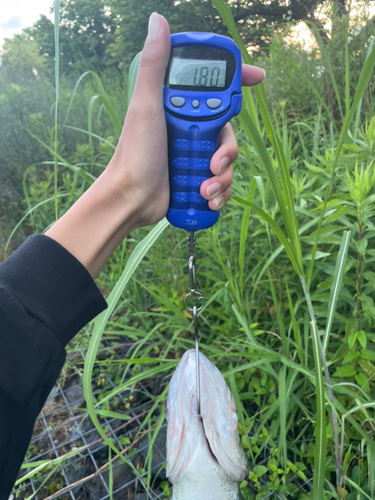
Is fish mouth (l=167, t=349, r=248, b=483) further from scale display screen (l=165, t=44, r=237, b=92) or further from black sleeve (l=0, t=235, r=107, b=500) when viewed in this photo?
scale display screen (l=165, t=44, r=237, b=92)

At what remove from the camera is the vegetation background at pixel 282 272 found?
0.72 meters

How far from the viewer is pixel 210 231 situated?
40.0 inches

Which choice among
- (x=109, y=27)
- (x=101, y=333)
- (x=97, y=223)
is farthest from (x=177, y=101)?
(x=109, y=27)

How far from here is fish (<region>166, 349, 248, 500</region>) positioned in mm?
590

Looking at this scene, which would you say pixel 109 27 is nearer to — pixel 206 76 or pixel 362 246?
pixel 206 76

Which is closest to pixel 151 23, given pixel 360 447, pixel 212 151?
pixel 212 151

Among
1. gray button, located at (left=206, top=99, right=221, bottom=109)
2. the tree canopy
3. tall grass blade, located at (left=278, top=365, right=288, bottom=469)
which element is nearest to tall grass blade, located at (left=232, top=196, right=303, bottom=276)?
gray button, located at (left=206, top=99, right=221, bottom=109)

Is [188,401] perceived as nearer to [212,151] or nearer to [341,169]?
[212,151]

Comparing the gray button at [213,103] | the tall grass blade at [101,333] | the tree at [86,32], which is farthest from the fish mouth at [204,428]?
the tree at [86,32]

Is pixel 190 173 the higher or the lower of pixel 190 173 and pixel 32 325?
the higher

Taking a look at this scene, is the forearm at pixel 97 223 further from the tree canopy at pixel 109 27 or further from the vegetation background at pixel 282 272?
the tree canopy at pixel 109 27

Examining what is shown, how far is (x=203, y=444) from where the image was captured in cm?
59

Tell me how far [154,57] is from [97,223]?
0.35 meters

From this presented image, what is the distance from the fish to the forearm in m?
0.30
